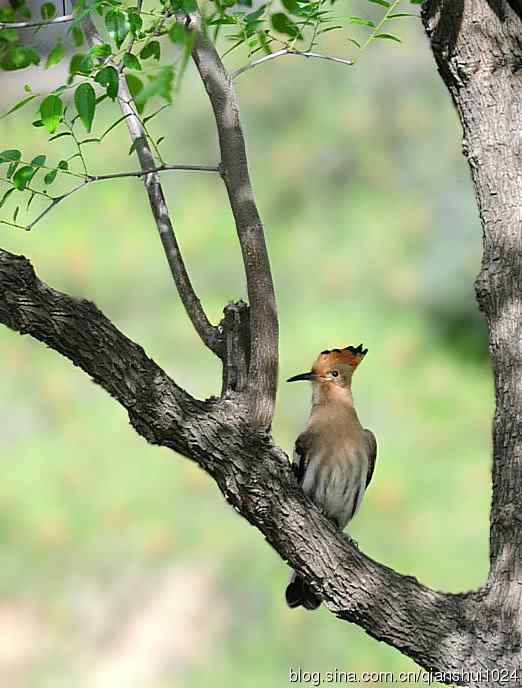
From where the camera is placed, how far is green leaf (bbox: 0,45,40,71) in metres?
2.96

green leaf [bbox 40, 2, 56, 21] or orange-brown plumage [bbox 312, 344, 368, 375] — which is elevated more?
green leaf [bbox 40, 2, 56, 21]

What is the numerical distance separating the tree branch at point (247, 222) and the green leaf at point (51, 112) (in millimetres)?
525

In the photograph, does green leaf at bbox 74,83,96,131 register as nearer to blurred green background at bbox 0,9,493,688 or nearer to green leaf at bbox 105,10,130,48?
green leaf at bbox 105,10,130,48

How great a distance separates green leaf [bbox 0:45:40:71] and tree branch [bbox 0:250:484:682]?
63 cm

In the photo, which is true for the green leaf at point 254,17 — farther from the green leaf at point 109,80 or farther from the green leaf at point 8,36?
the green leaf at point 8,36

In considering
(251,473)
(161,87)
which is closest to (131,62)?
(161,87)

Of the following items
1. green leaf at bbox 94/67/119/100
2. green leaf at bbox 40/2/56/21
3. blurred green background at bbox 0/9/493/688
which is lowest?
green leaf at bbox 94/67/119/100

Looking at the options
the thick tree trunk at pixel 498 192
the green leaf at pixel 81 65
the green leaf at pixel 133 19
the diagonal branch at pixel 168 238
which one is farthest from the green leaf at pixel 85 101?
the thick tree trunk at pixel 498 192

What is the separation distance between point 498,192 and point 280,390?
5234mm

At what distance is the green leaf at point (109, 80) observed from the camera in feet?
8.41

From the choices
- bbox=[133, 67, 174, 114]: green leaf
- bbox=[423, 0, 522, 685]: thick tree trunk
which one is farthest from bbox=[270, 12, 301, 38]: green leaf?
bbox=[133, 67, 174, 114]: green leaf

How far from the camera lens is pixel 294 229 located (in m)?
9.95

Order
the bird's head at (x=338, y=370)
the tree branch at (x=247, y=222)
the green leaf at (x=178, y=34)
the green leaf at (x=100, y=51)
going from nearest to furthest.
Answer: the green leaf at (x=178, y=34)
the green leaf at (x=100, y=51)
the tree branch at (x=247, y=222)
the bird's head at (x=338, y=370)

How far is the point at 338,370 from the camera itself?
3.98 meters
